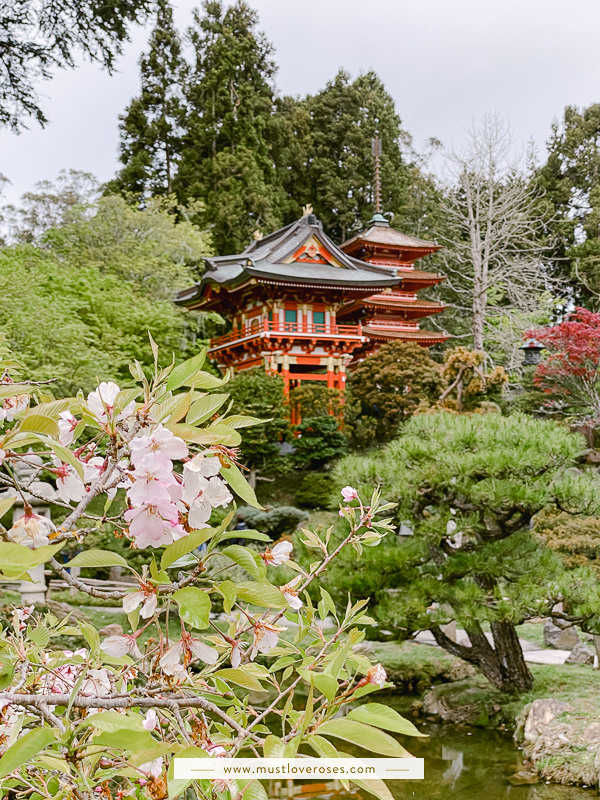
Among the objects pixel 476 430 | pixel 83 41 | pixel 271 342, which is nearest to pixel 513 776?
pixel 476 430

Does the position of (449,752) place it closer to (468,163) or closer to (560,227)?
(468,163)

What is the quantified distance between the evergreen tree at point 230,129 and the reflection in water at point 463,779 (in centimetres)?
1183

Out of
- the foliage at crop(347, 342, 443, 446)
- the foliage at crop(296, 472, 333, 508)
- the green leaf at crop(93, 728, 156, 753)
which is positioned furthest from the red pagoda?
the green leaf at crop(93, 728, 156, 753)

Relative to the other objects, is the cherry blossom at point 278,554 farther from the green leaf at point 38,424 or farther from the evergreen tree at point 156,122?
the evergreen tree at point 156,122

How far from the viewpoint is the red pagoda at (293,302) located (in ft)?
34.3

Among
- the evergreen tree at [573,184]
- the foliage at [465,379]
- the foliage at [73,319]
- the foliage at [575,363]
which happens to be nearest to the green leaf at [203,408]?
the foliage at [73,319]

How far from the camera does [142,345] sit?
9.20 m

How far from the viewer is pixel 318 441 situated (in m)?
9.40

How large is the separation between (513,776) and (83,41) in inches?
205

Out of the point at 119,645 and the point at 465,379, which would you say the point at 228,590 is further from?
the point at 465,379

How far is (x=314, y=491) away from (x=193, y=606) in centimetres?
870

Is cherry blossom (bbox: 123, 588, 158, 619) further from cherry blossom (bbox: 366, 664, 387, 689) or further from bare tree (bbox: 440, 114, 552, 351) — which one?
bare tree (bbox: 440, 114, 552, 351)

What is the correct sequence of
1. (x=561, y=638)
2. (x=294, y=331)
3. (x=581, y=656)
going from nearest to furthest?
(x=581, y=656), (x=561, y=638), (x=294, y=331)

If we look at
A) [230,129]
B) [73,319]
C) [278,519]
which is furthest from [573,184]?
[73,319]
